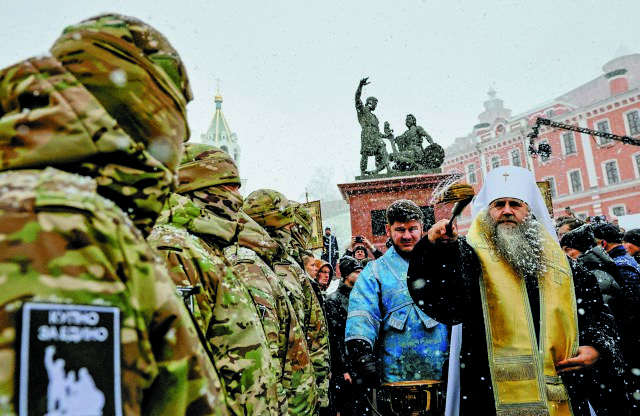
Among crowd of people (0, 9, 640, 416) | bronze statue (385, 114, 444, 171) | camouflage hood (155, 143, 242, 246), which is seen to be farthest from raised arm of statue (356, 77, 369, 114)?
camouflage hood (155, 143, 242, 246)

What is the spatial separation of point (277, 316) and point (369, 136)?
13.6m

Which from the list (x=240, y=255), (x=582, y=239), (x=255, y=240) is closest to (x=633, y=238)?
(x=582, y=239)

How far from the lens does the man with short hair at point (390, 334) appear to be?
3.54m

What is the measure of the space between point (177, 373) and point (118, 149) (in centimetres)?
44

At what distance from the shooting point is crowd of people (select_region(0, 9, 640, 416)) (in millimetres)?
771

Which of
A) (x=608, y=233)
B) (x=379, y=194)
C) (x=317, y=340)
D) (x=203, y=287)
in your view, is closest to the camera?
(x=203, y=287)

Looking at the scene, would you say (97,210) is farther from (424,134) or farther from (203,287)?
(424,134)

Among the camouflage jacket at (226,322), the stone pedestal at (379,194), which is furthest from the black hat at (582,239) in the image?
the stone pedestal at (379,194)

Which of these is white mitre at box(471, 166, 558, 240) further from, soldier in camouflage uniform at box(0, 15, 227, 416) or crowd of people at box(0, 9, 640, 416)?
soldier in camouflage uniform at box(0, 15, 227, 416)

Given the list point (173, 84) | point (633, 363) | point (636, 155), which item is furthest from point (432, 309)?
point (636, 155)

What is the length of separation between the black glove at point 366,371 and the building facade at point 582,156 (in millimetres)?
34242

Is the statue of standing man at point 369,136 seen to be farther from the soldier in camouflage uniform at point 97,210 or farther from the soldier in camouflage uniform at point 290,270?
Result: the soldier in camouflage uniform at point 97,210

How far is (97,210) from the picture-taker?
85cm

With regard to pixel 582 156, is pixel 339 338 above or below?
below
